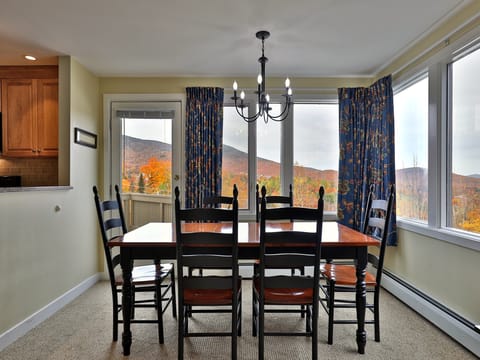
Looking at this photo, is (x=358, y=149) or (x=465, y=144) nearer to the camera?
(x=465, y=144)

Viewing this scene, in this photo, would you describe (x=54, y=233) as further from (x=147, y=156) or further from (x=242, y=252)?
(x=242, y=252)

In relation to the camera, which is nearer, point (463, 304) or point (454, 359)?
point (454, 359)

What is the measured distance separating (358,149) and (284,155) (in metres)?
0.93

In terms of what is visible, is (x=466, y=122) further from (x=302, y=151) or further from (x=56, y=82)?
(x=56, y=82)

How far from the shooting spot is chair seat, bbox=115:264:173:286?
7.23 ft

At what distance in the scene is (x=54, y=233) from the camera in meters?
2.84

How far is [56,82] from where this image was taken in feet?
11.1

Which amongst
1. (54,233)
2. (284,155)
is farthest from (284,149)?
(54,233)

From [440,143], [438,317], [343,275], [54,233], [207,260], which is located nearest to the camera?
[207,260]

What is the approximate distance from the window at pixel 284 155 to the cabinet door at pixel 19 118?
2.30 meters

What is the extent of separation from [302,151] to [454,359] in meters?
2.56

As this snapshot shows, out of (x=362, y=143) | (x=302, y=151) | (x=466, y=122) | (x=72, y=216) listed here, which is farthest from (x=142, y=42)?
(x=466, y=122)

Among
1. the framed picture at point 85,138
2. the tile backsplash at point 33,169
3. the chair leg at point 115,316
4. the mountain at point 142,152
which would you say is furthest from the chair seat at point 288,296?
the tile backsplash at point 33,169

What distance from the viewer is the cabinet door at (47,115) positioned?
336 centimetres
